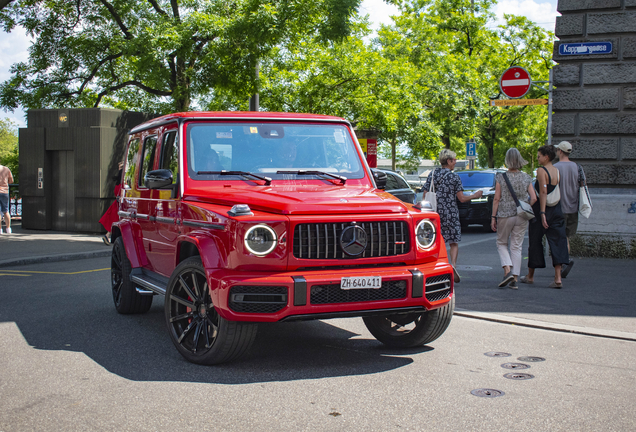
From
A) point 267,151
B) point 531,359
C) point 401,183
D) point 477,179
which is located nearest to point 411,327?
point 531,359

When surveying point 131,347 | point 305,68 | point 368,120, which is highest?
point 305,68

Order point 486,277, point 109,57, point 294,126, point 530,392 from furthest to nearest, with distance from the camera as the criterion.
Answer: point 109,57, point 486,277, point 294,126, point 530,392

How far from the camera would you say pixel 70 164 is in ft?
60.6

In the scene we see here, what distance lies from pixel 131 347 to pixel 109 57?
15619 mm

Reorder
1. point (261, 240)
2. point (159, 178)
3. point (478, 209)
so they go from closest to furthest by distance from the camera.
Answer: point (261, 240)
point (159, 178)
point (478, 209)

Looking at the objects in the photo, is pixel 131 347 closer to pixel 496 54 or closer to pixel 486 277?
pixel 486 277

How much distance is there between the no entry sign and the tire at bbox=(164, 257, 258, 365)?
10076mm

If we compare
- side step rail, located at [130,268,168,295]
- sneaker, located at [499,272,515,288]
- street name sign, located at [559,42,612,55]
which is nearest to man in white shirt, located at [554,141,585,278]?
sneaker, located at [499,272,515,288]

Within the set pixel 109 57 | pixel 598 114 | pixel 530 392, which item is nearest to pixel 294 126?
pixel 530 392

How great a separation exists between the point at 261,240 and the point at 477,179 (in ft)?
50.3

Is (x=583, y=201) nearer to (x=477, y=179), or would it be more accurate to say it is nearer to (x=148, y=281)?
(x=148, y=281)

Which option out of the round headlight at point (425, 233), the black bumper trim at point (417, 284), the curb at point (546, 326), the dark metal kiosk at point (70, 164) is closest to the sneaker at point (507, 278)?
the curb at point (546, 326)

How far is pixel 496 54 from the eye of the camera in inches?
1409

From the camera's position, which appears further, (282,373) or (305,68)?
(305,68)
